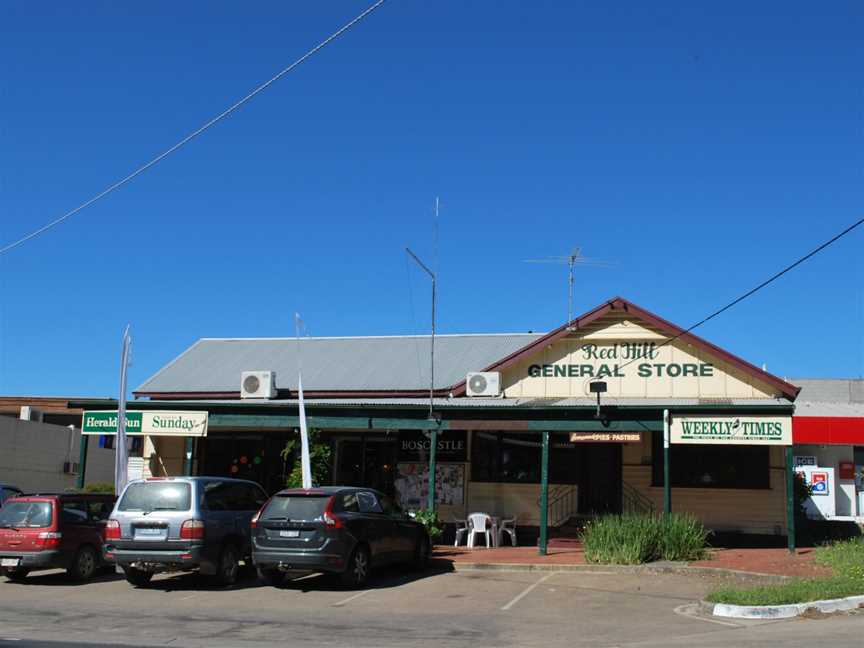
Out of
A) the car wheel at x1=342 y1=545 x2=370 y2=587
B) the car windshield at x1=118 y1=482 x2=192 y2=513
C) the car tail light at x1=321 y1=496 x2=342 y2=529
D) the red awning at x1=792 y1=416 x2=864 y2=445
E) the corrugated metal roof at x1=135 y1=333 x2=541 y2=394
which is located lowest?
the car wheel at x1=342 y1=545 x2=370 y2=587

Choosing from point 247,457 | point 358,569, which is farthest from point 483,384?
point 358,569

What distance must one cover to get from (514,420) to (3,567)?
10.4 metres

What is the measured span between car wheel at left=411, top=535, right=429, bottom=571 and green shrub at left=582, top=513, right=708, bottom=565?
3.06 meters

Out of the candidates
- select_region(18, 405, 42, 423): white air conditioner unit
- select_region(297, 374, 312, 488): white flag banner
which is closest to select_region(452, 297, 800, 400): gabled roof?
select_region(297, 374, 312, 488): white flag banner

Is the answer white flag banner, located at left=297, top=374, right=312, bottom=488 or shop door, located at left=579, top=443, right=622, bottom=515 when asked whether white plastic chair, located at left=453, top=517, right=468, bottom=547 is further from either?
white flag banner, located at left=297, top=374, right=312, bottom=488

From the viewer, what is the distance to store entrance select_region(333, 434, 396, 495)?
25.0 m

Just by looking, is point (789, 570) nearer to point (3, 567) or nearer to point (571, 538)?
point (571, 538)

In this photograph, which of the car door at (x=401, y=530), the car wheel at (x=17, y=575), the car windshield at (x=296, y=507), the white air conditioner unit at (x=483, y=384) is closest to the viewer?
the car windshield at (x=296, y=507)

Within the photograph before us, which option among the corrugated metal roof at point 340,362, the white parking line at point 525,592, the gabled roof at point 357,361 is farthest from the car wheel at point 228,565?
the corrugated metal roof at point 340,362

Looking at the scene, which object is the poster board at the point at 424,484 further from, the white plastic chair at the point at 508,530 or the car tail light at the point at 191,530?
the car tail light at the point at 191,530

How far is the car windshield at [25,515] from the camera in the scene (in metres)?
15.0

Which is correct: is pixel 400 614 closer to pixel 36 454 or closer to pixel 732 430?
pixel 732 430

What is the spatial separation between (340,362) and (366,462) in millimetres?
3944

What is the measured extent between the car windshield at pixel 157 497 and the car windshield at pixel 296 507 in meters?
1.27
